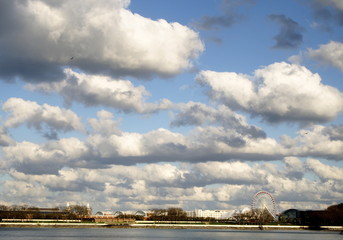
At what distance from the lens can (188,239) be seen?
130 m

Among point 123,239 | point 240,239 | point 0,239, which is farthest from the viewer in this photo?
point 240,239

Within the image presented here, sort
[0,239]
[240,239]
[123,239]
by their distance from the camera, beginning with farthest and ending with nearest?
[240,239] < [123,239] < [0,239]

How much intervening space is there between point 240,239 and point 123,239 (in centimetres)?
3107

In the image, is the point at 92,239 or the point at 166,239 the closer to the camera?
the point at 92,239

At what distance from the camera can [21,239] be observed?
385 ft

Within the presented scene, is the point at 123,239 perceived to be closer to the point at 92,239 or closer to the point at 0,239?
the point at 92,239

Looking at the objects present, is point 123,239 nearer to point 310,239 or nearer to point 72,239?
point 72,239

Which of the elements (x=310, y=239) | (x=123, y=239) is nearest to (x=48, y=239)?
(x=123, y=239)

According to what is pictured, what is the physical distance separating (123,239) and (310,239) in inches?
2064

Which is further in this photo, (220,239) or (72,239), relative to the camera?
(220,239)

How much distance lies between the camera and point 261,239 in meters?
137

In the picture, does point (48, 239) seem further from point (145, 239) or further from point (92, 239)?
point (145, 239)

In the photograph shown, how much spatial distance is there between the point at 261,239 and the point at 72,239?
49049 millimetres

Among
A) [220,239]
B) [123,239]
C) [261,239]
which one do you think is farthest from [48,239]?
[261,239]
